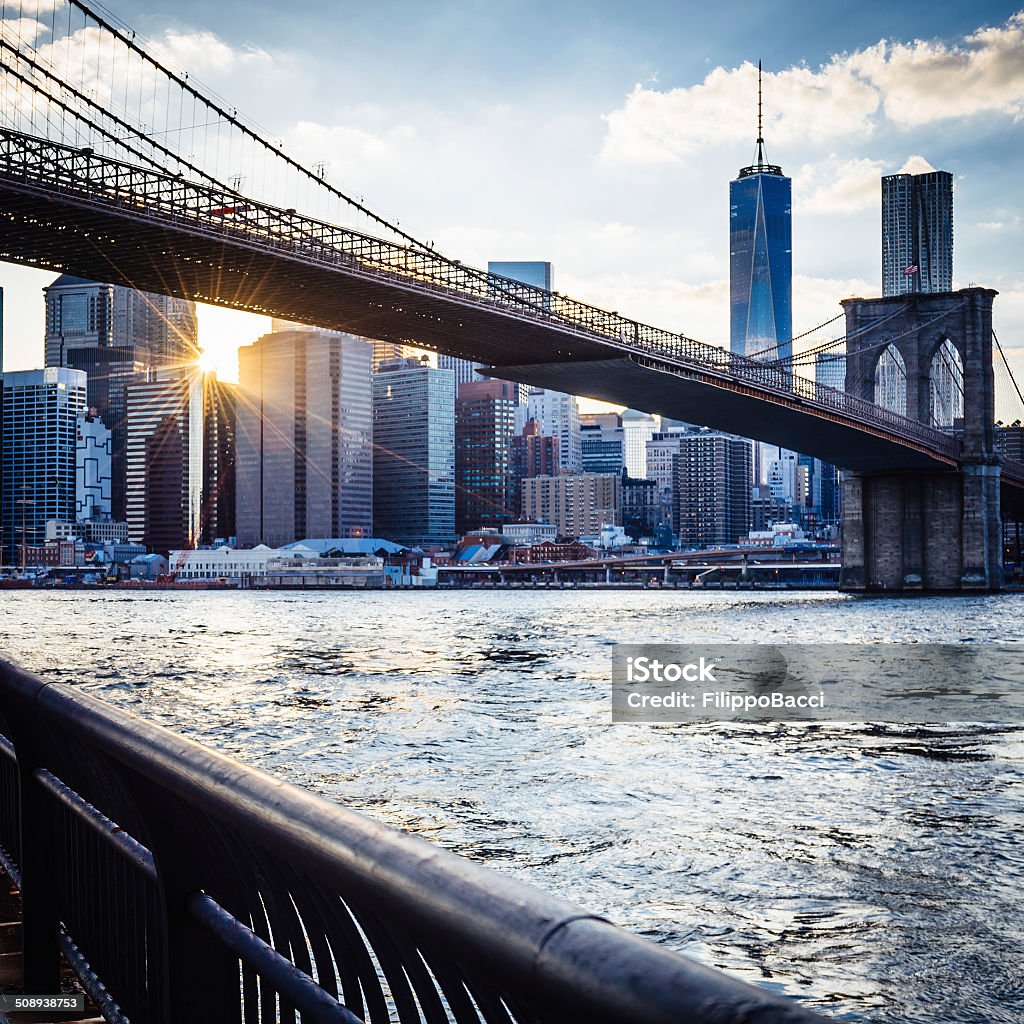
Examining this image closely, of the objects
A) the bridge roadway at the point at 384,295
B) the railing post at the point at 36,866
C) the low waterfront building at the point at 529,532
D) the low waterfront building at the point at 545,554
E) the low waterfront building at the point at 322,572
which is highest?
the bridge roadway at the point at 384,295

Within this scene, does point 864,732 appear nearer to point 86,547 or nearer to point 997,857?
point 997,857

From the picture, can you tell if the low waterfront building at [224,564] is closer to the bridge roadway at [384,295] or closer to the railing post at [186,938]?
the bridge roadway at [384,295]

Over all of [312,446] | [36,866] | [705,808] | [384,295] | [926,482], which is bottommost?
[705,808]

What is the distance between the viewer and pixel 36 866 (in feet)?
11.8

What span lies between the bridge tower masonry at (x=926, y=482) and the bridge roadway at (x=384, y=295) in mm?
7012

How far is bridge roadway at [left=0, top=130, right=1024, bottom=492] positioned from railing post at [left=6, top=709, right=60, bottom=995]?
35300mm

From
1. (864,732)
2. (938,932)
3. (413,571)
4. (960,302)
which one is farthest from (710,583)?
(938,932)

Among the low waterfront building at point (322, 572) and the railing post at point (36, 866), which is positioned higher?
the railing post at point (36, 866)

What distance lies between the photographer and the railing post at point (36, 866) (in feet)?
11.6

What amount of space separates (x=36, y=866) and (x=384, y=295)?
45.0 meters

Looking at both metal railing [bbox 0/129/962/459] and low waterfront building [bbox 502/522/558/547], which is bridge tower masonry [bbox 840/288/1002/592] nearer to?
metal railing [bbox 0/129/962/459]

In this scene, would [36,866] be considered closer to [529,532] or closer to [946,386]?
[946,386]

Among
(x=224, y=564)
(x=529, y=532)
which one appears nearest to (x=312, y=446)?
(x=529, y=532)

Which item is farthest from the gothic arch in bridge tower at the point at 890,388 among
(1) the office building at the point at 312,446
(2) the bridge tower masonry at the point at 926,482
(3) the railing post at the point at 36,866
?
(1) the office building at the point at 312,446
